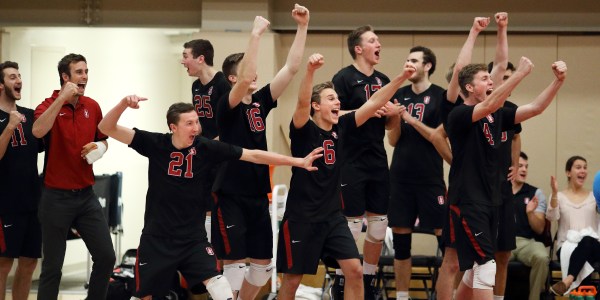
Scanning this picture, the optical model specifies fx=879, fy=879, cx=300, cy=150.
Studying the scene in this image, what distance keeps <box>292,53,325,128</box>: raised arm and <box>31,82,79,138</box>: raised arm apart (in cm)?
185

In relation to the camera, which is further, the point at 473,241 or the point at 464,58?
the point at 464,58

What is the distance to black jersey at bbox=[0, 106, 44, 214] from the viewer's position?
766 cm

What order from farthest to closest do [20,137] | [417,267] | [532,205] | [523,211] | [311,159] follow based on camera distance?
[417,267] → [523,211] → [532,205] → [20,137] → [311,159]

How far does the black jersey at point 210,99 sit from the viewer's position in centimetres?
761

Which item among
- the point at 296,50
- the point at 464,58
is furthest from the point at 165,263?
the point at 464,58

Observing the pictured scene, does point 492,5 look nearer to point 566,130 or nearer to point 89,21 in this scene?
point 566,130

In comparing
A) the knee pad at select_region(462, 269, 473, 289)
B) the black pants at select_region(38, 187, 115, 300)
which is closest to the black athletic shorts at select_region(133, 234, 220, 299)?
the black pants at select_region(38, 187, 115, 300)

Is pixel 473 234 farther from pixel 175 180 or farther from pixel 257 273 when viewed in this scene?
pixel 175 180

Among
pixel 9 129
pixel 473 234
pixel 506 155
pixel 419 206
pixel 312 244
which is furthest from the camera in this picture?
pixel 419 206

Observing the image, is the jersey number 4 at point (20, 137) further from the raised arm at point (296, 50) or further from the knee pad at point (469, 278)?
the knee pad at point (469, 278)

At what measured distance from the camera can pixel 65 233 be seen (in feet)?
24.2

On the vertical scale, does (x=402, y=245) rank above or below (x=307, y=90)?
below

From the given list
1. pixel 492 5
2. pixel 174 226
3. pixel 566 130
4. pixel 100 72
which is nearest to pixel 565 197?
pixel 566 130

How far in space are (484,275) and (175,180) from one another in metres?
2.47
